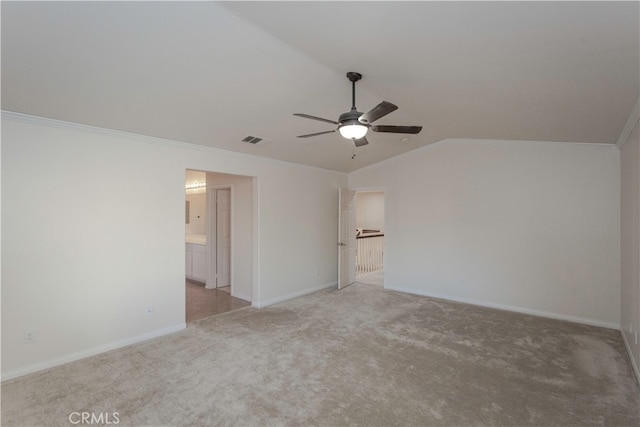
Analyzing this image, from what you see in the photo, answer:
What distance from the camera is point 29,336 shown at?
2.98m

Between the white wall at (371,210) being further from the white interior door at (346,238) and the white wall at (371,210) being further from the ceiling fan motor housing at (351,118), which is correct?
the ceiling fan motor housing at (351,118)

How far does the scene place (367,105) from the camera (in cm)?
370

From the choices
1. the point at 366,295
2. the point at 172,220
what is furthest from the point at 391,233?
the point at 172,220

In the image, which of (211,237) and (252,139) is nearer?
(252,139)

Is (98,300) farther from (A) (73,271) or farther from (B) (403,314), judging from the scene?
(B) (403,314)

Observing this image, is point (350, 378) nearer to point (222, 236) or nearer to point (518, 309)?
point (518, 309)

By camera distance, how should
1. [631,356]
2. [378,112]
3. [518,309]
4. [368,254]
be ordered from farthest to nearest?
[368,254] < [518,309] < [631,356] < [378,112]

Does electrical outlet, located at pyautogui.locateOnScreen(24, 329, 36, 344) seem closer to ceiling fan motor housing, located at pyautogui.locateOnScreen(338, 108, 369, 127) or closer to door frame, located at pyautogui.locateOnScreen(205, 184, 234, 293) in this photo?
door frame, located at pyautogui.locateOnScreen(205, 184, 234, 293)

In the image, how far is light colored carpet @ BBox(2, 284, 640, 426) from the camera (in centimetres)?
237

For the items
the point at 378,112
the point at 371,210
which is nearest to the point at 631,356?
the point at 378,112

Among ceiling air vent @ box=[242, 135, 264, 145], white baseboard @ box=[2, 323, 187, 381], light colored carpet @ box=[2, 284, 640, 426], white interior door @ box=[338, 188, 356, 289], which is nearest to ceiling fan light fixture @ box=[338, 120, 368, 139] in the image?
ceiling air vent @ box=[242, 135, 264, 145]

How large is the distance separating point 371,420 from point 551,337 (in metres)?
3.02

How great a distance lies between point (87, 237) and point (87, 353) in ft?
4.10

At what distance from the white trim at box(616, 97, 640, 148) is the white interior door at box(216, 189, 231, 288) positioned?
6.04 metres
